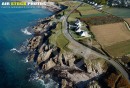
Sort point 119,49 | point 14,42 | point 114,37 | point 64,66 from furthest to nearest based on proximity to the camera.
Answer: point 14,42 → point 114,37 → point 119,49 → point 64,66

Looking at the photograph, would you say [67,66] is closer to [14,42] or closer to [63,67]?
[63,67]

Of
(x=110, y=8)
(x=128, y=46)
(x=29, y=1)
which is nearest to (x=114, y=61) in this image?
(x=128, y=46)

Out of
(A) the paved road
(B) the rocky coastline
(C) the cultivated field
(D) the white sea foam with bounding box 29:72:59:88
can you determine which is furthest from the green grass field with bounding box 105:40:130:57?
(D) the white sea foam with bounding box 29:72:59:88

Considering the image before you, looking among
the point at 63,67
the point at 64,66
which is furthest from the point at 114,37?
the point at 63,67

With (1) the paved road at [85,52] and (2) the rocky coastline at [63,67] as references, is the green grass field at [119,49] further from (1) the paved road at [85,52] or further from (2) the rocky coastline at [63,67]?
(2) the rocky coastline at [63,67]

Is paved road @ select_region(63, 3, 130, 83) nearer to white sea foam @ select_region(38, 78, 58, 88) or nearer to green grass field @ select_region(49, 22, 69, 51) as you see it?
green grass field @ select_region(49, 22, 69, 51)

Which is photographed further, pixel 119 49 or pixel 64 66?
pixel 119 49

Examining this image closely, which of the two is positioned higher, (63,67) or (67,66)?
(67,66)
